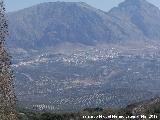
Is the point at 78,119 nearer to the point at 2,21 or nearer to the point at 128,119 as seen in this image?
the point at 128,119

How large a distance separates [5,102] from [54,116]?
124 meters

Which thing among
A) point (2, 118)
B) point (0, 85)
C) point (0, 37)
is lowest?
point (2, 118)

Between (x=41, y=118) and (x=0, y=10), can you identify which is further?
(x=41, y=118)

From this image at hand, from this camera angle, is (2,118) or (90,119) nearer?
(2,118)

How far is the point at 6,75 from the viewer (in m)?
36.4

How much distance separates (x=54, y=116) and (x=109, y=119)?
26.7 m

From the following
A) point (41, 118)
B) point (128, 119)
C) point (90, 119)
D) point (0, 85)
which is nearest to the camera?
point (0, 85)

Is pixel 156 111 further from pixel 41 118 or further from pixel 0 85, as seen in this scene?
pixel 0 85

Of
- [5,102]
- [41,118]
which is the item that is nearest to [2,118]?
[5,102]

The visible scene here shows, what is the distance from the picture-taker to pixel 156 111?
140125 millimetres

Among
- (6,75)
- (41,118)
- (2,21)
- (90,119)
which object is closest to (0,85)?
(6,75)

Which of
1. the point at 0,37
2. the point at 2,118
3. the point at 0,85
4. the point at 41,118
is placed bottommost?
the point at 41,118

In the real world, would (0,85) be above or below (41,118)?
above

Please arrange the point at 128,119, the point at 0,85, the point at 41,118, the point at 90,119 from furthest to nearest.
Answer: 1. the point at 41,118
2. the point at 90,119
3. the point at 128,119
4. the point at 0,85
